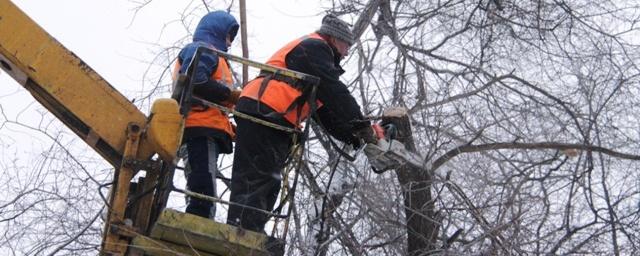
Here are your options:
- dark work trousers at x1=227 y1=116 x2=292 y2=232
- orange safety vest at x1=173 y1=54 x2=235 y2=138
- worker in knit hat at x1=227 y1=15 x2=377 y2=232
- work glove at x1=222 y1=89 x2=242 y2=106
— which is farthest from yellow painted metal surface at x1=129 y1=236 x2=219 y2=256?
work glove at x1=222 y1=89 x2=242 y2=106

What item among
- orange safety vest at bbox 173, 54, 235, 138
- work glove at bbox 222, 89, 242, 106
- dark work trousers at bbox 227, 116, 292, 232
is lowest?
dark work trousers at bbox 227, 116, 292, 232

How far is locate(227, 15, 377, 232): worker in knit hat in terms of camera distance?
5512 millimetres

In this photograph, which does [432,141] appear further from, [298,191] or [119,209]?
[119,209]

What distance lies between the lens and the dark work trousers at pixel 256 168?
215 inches

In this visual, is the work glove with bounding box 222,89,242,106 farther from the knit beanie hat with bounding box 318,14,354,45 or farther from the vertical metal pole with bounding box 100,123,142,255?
the vertical metal pole with bounding box 100,123,142,255

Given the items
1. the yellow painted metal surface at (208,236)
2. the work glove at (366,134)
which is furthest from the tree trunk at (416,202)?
the yellow painted metal surface at (208,236)

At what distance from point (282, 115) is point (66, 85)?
1.23 metres

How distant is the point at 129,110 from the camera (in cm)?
504

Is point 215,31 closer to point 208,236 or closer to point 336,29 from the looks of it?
point 336,29

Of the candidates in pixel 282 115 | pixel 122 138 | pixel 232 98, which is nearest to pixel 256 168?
pixel 282 115

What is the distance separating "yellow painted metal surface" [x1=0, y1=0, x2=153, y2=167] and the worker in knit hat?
683 millimetres

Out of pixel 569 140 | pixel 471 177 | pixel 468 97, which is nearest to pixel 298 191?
pixel 471 177

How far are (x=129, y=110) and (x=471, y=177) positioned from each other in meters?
2.12

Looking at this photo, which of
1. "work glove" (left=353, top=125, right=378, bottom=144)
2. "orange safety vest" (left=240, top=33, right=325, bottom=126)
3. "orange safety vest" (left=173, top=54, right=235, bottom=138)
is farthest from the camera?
"work glove" (left=353, top=125, right=378, bottom=144)
